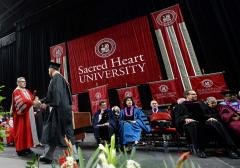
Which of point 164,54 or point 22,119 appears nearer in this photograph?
point 22,119

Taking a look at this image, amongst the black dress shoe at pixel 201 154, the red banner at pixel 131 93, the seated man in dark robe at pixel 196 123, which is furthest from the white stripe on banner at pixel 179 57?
the black dress shoe at pixel 201 154

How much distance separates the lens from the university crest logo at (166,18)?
6.66 m

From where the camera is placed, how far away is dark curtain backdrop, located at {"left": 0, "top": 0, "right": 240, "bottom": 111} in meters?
6.12

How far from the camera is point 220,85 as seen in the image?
220 inches

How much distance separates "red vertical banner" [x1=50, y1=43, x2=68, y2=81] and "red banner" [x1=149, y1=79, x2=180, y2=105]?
155 inches

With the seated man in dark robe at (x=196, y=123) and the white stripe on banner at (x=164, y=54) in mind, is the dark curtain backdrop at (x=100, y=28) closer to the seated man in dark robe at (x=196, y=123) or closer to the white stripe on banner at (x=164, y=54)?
the white stripe on banner at (x=164, y=54)

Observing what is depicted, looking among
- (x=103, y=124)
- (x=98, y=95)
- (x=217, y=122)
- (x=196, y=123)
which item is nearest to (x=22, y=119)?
(x=103, y=124)

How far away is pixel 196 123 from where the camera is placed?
3.55 metres

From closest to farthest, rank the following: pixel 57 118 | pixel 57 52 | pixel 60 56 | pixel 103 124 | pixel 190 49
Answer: pixel 57 118 < pixel 103 124 < pixel 190 49 < pixel 60 56 < pixel 57 52

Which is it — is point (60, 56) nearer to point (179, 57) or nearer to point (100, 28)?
point (100, 28)

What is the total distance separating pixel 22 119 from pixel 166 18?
5.03 metres

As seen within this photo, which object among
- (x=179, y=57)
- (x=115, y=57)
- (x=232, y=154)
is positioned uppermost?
(x=115, y=57)

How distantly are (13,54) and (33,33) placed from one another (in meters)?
1.86

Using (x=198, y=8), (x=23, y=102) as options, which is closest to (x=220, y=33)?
(x=198, y=8)
